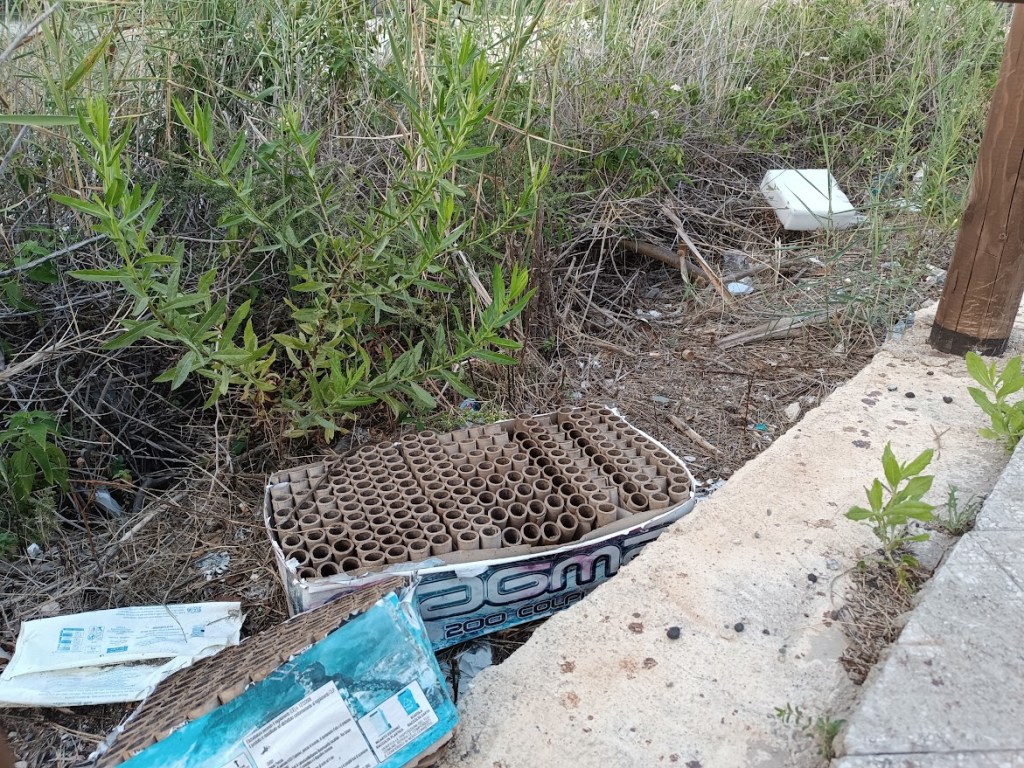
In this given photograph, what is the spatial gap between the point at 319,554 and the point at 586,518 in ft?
2.30

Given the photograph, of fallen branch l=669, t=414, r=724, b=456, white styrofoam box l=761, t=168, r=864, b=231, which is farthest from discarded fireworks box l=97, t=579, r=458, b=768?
white styrofoam box l=761, t=168, r=864, b=231

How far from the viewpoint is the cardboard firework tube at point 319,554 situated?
1.91 m

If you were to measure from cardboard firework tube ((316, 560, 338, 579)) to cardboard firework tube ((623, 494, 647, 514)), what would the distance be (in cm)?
79

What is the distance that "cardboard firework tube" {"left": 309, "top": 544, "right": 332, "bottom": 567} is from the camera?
6.26ft

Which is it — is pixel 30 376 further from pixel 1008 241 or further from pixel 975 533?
pixel 1008 241

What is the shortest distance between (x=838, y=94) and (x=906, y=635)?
3.81 m

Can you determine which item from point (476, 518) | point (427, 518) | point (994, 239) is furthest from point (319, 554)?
point (994, 239)

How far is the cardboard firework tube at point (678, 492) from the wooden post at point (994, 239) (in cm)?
125

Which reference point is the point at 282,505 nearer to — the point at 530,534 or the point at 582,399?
the point at 530,534

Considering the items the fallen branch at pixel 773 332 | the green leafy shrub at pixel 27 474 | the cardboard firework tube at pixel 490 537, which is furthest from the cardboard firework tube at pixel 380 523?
the fallen branch at pixel 773 332

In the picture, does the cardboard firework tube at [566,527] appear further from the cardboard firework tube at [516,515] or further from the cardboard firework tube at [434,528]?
the cardboard firework tube at [434,528]

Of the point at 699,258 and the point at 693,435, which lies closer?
the point at 693,435

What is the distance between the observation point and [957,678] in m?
1.42

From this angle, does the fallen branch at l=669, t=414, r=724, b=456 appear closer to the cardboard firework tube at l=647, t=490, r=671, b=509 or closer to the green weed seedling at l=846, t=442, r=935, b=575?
the cardboard firework tube at l=647, t=490, r=671, b=509
